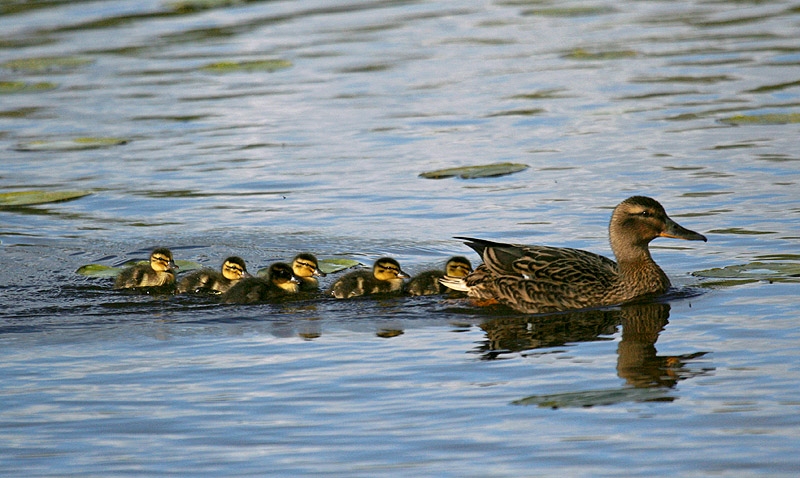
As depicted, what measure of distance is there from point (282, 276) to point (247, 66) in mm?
10146

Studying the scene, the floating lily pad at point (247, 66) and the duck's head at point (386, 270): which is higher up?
the floating lily pad at point (247, 66)

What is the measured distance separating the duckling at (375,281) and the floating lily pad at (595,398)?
263 centimetres

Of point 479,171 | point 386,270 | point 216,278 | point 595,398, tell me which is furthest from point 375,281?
point 479,171

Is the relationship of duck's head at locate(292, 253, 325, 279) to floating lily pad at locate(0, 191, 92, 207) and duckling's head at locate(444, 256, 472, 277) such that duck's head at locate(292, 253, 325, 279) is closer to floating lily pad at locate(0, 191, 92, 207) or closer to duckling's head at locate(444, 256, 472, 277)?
duckling's head at locate(444, 256, 472, 277)

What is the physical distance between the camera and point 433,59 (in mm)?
19734

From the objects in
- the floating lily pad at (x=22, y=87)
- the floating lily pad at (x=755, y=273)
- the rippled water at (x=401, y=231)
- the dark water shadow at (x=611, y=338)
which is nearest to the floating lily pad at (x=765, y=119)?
the rippled water at (x=401, y=231)

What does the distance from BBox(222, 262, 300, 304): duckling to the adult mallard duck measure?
106cm

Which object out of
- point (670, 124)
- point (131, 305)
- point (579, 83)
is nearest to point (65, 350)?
point (131, 305)

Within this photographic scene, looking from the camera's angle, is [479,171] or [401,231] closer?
[401,231]

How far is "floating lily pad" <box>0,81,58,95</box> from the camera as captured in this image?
19016 mm

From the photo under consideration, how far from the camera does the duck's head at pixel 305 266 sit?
9531 millimetres

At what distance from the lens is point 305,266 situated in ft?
31.3

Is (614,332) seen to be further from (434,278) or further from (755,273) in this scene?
(434,278)

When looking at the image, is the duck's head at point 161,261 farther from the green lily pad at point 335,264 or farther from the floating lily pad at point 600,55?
the floating lily pad at point 600,55
